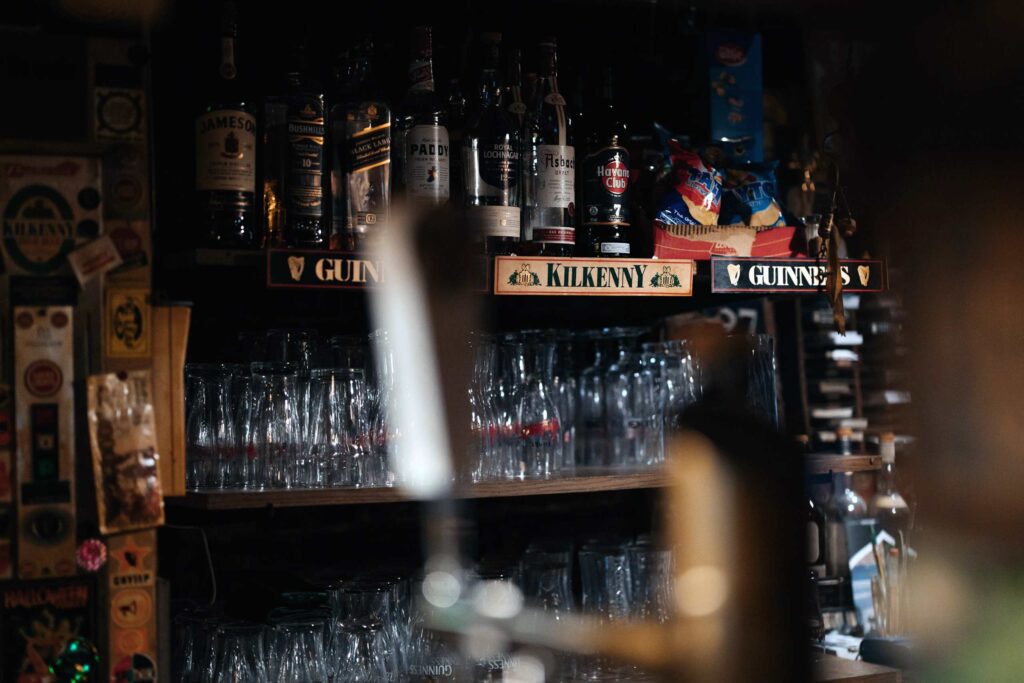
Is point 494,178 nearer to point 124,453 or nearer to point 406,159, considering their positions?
point 406,159

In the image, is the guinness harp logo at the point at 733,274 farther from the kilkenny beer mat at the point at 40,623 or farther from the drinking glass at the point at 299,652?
the kilkenny beer mat at the point at 40,623

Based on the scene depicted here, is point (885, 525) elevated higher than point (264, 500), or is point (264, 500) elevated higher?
point (264, 500)

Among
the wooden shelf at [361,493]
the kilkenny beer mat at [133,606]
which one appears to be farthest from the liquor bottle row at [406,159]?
the kilkenny beer mat at [133,606]

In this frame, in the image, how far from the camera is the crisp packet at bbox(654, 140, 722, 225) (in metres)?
2.26

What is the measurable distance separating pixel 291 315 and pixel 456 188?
56 cm

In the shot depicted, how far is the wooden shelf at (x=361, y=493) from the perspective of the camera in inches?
71.0

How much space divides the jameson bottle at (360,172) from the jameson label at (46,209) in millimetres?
453

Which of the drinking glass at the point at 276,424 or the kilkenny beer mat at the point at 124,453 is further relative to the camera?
the drinking glass at the point at 276,424

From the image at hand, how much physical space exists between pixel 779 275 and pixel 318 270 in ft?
3.34

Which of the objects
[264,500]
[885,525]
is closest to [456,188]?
[264,500]

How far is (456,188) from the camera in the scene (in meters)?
2.17

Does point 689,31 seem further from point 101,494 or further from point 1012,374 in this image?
point 1012,374

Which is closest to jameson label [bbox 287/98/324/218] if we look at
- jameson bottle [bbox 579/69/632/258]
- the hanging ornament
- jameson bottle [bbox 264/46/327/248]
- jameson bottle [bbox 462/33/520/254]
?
jameson bottle [bbox 264/46/327/248]

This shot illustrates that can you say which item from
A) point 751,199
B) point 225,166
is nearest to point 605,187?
point 751,199
